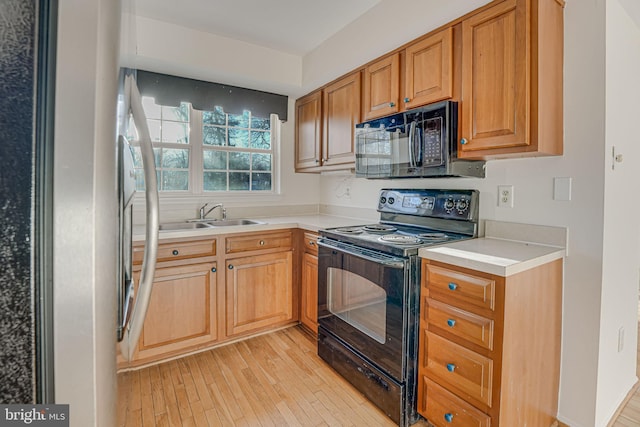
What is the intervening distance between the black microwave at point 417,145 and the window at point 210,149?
129cm

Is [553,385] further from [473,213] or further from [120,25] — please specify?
[120,25]

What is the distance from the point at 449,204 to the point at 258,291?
156cm

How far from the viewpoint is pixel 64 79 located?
17.2 inches

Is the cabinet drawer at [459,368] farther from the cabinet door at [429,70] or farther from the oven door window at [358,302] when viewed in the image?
the cabinet door at [429,70]

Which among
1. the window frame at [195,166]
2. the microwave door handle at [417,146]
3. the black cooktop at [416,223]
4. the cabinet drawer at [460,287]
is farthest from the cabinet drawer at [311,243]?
the cabinet drawer at [460,287]

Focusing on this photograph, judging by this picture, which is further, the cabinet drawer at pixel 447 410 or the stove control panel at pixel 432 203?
the stove control panel at pixel 432 203

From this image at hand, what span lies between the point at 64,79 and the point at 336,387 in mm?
2025

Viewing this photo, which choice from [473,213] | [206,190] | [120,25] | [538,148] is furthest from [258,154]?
[120,25]

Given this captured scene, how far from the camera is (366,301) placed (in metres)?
1.88

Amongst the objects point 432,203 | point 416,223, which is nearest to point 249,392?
point 416,223

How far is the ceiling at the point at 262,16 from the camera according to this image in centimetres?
206

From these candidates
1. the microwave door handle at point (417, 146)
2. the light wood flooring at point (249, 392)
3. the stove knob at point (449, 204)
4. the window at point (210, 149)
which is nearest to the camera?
the light wood flooring at point (249, 392)

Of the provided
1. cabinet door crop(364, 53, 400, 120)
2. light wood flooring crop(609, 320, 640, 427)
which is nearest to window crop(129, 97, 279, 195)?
cabinet door crop(364, 53, 400, 120)

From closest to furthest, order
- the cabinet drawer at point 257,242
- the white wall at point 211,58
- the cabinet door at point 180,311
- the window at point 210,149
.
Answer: the cabinet door at point 180,311, the white wall at point 211,58, the cabinet drawer at point 257,242, the window at point 210,149
